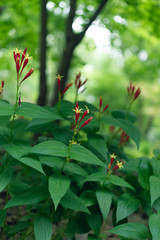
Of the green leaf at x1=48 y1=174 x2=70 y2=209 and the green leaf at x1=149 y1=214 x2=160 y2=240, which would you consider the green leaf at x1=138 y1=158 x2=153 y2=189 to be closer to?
the green leaf at x1=149 y1=214 x2=160 y2=240

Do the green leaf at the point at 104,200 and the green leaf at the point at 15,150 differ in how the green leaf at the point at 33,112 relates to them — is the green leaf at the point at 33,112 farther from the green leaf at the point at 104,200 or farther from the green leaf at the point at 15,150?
the green leaf at the point at 104,200

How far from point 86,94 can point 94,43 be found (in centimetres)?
892

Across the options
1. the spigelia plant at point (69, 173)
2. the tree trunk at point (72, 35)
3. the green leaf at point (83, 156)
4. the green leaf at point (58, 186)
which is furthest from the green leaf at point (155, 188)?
the tree trunk at point (72, 35)

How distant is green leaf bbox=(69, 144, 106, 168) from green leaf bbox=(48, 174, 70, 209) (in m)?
0.17

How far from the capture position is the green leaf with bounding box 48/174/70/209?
1.12 metres

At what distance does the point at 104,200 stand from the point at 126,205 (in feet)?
0.57

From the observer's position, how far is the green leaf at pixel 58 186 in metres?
1.12

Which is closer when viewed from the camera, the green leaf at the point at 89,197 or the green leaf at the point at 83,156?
the green leaf at the point at 83,156

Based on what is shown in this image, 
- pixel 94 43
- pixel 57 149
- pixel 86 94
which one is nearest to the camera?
pixel 57 149

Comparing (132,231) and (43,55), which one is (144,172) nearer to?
(132,231)

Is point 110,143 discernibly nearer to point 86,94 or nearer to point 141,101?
point 86,94

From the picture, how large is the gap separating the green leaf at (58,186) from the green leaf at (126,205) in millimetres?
399

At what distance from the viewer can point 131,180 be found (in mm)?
1610

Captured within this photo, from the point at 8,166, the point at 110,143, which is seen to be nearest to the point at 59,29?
the point at 110,143
